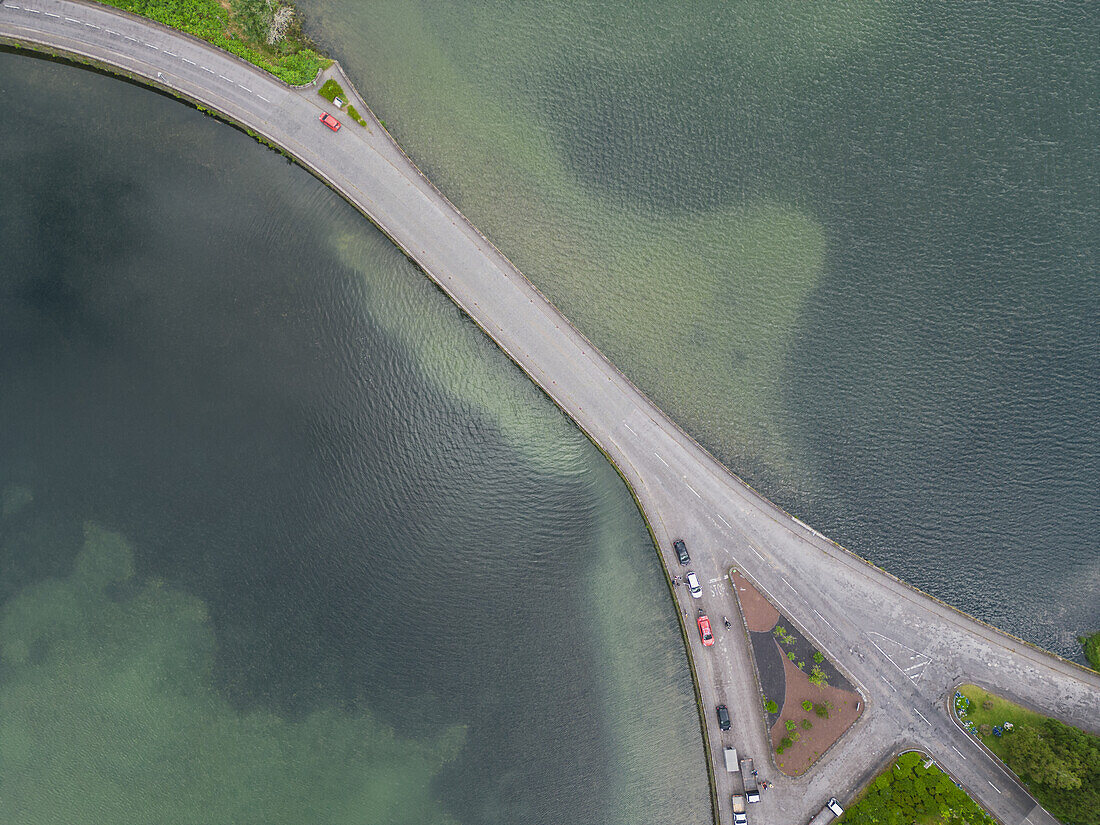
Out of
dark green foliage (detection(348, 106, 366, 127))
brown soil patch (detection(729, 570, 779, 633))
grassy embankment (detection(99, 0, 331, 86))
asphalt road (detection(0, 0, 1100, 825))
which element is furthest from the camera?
brown soil patch (detection(729, 570, 779, 633))

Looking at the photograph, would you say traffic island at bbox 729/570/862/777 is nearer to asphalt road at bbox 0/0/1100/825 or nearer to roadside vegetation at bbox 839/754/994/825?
asphalt road at bbox 0/0/1100/825

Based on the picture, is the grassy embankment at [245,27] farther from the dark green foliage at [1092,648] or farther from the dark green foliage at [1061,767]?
the dark green foliage at [1092,648]

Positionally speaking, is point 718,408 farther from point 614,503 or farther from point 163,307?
point 163,307

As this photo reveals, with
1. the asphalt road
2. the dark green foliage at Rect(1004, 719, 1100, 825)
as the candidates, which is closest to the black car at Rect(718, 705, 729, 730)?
the asphalt road

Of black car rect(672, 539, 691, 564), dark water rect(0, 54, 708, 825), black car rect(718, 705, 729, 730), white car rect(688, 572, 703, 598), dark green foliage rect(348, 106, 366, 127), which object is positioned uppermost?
dark green foliage rect(348, 106, 366, 127)

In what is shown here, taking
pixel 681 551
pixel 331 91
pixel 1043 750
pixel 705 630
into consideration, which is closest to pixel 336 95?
pixel 331 91

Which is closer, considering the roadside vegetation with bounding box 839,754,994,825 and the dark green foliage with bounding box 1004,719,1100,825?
the dark green foliage with bounding box 1004,719,1100,825
